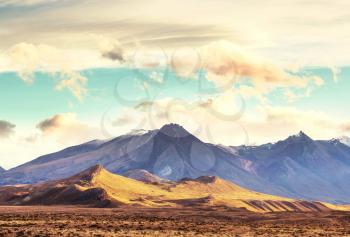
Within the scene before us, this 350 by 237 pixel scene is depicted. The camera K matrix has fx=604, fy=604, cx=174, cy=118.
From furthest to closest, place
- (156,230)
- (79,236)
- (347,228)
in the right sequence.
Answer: (347,228) → (156,230) → (79,236)

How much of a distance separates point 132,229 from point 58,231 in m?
16.1

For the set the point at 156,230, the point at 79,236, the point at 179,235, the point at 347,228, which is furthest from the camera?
the point at 347,228

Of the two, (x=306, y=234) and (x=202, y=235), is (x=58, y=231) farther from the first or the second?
(x=306, y=234)

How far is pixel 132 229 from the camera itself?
115312 millimetres

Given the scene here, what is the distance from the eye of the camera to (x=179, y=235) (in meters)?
103

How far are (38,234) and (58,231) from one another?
6728 mm

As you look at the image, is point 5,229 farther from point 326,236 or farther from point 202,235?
point 326,236

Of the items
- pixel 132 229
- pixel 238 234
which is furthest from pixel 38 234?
pixel 238 234

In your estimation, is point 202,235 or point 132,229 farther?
point 132,229

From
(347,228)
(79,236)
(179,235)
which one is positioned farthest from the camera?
(347,228)

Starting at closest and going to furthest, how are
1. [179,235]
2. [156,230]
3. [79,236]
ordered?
[79,236] → [179,235] → [156,230]

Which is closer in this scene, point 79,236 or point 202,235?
point 79,236

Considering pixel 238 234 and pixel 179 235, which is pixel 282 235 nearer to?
pixel 238 234

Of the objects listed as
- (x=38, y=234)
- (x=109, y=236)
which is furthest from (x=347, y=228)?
→ (x=38, y=234)
